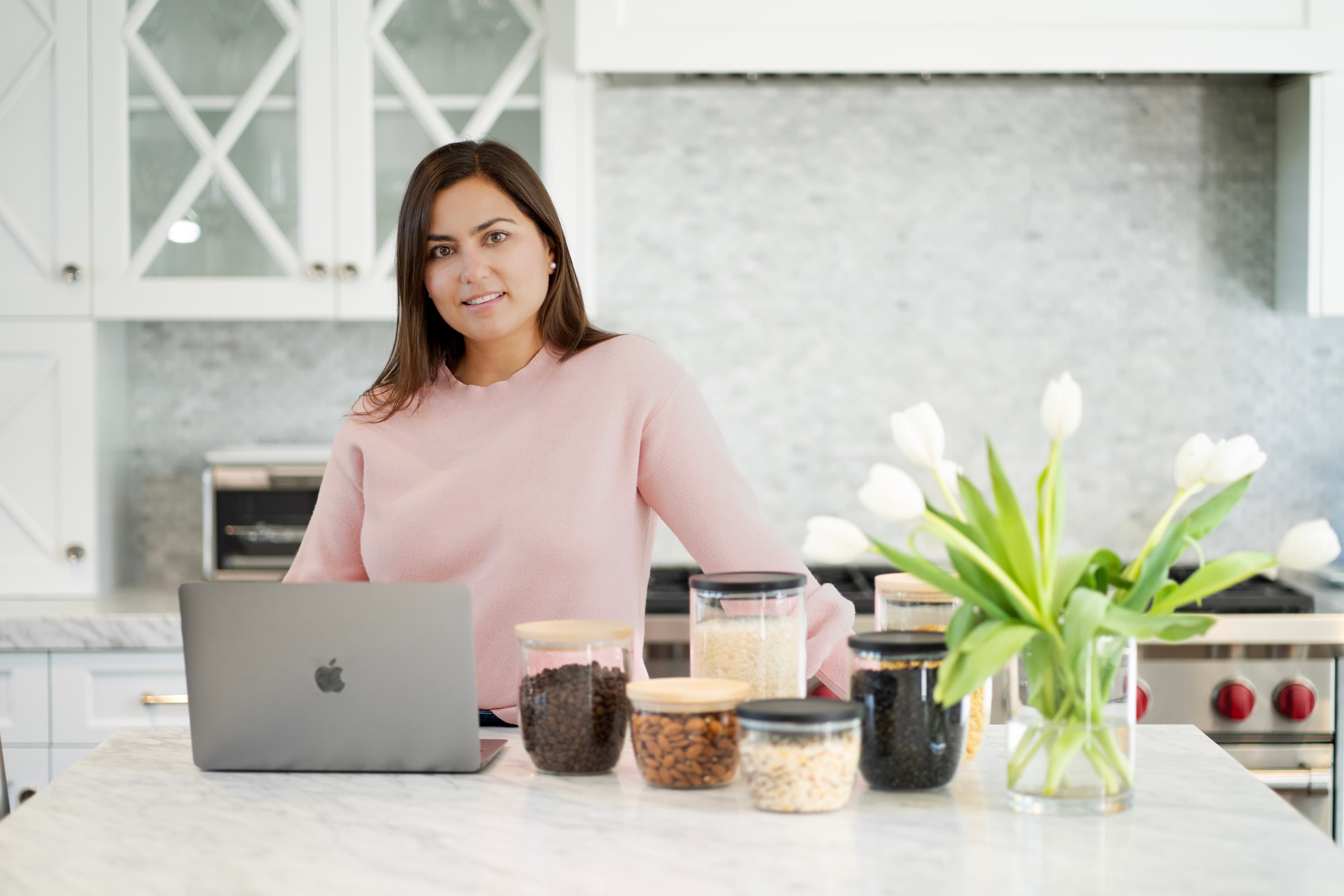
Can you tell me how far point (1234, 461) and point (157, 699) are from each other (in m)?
2.15

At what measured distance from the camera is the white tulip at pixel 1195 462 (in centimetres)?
109

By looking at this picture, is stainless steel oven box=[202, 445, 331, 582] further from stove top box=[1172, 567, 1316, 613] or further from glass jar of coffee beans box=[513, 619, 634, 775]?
stove top box=[1172, 567, 1316, 613]

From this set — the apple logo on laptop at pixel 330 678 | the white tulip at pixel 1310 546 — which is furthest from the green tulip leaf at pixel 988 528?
the apple logo on laptop at pixel 330 678

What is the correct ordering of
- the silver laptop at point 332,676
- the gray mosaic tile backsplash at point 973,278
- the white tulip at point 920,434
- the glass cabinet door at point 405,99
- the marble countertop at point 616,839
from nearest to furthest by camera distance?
1. the marble countertop at point 616,839
2. the white tulip at point 920,434
3. the silver laptop at point 332,676
4. the glass cabinet door at point 405,99
5. the gray mosaic tile backsplash at point 973,278

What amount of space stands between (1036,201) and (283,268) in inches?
68.7

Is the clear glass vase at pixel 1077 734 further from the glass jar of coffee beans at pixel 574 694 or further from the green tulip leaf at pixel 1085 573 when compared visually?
the glass jar of coffee beans at pixel 574 694

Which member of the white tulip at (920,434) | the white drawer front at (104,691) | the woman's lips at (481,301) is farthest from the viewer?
the white drawer front at (104,691)

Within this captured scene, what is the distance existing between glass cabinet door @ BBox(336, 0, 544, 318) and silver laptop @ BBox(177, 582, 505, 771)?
61.2 inches

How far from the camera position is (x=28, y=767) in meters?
2.50

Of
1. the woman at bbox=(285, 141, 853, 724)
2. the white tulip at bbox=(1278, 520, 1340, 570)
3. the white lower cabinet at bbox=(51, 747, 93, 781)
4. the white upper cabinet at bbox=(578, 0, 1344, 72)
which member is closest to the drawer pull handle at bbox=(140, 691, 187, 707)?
the white lower cabinet at bbox=(51, 747, 93, 781)

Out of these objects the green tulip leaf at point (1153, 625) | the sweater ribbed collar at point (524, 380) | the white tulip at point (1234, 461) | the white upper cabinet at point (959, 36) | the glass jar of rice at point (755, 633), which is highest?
the white upper cabinet at point (959, 36)

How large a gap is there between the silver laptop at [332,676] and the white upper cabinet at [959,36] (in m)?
1.63

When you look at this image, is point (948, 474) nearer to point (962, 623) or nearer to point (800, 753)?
point (962, 623)

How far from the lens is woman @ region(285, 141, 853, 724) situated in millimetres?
1599
